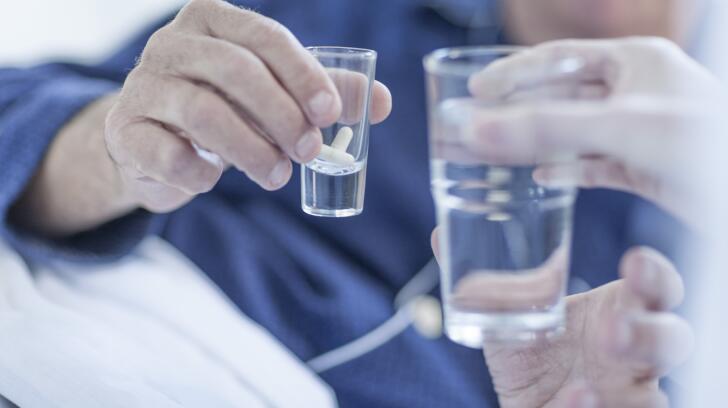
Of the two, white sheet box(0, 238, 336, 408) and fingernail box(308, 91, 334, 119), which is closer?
fingernail box(308, 91, 334, 119)

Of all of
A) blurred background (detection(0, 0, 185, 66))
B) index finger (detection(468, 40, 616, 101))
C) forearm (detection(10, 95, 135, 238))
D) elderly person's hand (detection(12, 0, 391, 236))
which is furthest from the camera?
blurred background (detection(0, 0, 185, 66))

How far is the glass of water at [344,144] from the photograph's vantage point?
0.55 meters

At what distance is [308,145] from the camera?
0.54 meters

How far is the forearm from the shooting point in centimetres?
85

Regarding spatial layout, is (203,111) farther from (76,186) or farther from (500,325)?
(76,186)

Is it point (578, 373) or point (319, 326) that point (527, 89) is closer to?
point (578, 373)

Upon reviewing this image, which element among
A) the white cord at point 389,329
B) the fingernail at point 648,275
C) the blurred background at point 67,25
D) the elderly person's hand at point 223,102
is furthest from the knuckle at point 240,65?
the blurred background at point 67,25

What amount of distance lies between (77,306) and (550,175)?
511 mm

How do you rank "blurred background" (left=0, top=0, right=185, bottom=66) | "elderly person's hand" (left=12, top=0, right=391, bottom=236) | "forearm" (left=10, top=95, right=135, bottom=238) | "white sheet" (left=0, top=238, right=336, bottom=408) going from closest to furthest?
"elderly person's hand" (left=12, top=0, right=391, bottom=236) → "white sheet" (left=0, top=238, right=336, bottom=408) → "forearm" (left=10, top=95, right=135, bottom=238) → "blurred background" (left=0, top=0, right=185, bottom=66)

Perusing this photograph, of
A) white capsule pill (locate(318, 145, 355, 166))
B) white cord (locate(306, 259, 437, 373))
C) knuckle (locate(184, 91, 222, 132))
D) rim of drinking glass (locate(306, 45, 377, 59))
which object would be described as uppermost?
rim of drinking glass (locate(306, 45, 377, 59))

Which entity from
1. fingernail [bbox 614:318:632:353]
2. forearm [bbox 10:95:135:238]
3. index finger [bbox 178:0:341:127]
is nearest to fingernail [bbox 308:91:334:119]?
index finger [bbox 178:0:341:127]

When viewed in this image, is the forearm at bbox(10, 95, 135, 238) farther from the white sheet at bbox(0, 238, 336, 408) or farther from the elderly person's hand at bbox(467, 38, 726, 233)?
the elderly person's hand at bbox(467, 38, 726, 233)

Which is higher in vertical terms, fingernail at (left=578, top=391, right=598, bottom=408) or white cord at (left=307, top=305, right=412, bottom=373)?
fingernail at (left=578, top=391, right=598, bottom=408)

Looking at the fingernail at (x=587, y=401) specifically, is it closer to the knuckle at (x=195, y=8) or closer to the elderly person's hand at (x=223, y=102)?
the elderly person's hand at (x=223, y=102)
